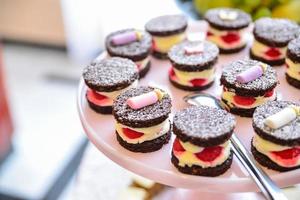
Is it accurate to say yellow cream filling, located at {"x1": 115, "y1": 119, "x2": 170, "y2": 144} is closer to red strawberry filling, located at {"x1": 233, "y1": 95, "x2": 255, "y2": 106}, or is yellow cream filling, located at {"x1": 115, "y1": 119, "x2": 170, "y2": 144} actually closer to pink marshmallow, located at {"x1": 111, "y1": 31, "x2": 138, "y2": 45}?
red strawberry filling, located at {"x1": 233, "y1": 95, "x2": 255, "y2": 106}

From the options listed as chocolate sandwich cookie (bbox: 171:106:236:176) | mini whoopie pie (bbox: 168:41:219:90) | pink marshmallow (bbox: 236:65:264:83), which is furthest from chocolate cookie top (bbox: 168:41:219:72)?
chocolate sandwich cookie (bbox: 171:106:236:176)

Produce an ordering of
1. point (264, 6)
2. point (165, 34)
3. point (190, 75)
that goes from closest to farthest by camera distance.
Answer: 1. point (190, 75)
2. point (165, 34)
3. point (264, 6)

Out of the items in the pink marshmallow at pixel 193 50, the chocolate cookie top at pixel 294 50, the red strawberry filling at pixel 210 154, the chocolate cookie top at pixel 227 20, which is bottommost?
the red strawberry filling at pixel 210 154

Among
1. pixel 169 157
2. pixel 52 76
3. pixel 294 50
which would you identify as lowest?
pixel 52 76

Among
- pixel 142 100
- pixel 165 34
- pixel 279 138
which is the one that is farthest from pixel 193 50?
pixel 279 138

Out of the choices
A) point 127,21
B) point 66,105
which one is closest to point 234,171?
point 127,21

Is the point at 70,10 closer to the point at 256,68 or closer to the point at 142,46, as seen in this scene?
the point at 142,46

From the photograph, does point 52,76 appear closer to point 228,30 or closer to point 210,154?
point 228,30

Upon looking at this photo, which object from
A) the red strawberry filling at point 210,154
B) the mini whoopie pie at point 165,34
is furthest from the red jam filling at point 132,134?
the mini whoopie pie at point 165,34

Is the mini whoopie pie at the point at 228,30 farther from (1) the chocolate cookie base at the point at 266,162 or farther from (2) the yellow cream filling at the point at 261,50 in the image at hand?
(1) the chocolate cookie base at the point at 266,162
